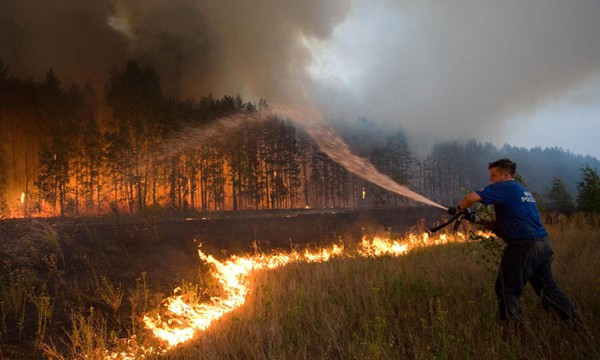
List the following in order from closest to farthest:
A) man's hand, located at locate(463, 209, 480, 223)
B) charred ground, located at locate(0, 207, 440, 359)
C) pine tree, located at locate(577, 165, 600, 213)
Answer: man's hand, located at locate(463, 209, 480, 223)
charred ground, located at locate(0, 207, 440, 359)
pine tree, located at locate(577, 165, 600, 213)

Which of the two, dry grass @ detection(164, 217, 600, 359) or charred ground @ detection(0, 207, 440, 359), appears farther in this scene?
charred ground @ detection(0, 207, 440, 359)

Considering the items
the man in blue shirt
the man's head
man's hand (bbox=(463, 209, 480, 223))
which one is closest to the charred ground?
man's hand (bbox=(463, 209, 480, 223))

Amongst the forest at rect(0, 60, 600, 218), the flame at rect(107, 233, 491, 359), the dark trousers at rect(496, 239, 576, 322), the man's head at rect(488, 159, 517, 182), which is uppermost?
the forest at rect(0, 60, 600, 218)

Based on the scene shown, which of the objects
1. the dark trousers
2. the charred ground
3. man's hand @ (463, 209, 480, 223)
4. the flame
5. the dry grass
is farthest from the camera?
the charred ground

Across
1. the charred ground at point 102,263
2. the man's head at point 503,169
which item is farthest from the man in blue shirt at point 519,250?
the charred ground at point 102,263

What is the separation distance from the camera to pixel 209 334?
6188 millimetres

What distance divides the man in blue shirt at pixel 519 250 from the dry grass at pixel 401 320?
30 centimetres

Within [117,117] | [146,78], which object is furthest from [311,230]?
[146,78]

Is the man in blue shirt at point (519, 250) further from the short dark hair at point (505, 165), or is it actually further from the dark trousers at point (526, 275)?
the short dark hair at point (505, 165)

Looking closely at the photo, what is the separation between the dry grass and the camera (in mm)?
4699

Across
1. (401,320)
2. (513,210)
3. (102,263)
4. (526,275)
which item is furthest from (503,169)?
(102,263)

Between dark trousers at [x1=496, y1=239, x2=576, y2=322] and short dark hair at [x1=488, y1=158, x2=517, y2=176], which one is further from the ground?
short dark hair at [x1=488, y1=158, x2=517, y2=176]

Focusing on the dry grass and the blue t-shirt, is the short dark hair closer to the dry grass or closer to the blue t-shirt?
the blue t-shirt

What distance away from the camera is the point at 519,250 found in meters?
4.97
